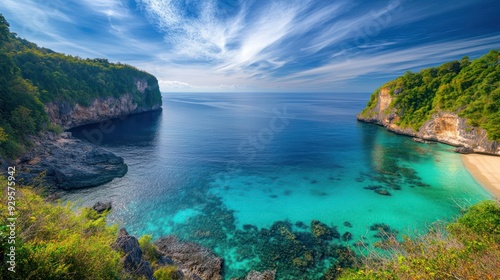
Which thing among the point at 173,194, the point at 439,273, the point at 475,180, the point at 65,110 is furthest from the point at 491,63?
the point at 65,110

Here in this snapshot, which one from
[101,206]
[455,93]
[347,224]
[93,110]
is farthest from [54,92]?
[455,93]

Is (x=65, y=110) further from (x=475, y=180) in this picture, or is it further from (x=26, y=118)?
(x=475, y=180)

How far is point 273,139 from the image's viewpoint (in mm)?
63156

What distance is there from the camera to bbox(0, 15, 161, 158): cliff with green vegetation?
34812 mm

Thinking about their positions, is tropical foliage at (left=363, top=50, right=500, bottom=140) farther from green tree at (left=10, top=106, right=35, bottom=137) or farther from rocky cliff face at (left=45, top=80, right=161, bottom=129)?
rocky cliff face at (left=45, top=80, right=161, bottom=129)

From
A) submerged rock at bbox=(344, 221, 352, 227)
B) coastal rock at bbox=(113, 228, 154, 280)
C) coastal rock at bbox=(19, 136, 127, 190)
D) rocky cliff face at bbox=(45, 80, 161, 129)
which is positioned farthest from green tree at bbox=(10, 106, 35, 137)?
submerged rock at bbox=(344, 221, 352, 227)

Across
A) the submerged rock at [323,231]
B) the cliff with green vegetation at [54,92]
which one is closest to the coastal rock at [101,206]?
the cliff with green vegetation at [54,92]

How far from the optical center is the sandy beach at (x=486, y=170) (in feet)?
107

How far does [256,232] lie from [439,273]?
695 inches

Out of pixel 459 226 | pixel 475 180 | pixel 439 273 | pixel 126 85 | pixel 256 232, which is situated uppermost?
pixel 126 85

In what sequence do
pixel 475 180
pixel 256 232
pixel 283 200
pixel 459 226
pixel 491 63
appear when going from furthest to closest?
pixel 491 63
pixel 475 180
pixel 283 200
pixel 256 232
pixel 459 226

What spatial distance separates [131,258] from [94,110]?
276ft

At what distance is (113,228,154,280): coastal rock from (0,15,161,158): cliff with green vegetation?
2845 cm

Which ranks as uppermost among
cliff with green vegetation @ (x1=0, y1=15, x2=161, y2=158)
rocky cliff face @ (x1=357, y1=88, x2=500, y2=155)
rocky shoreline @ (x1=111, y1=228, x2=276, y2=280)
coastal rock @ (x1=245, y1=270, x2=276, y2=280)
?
cliff with green vegetation @ (x1=0, y1=15, x2=161, y2=158)
